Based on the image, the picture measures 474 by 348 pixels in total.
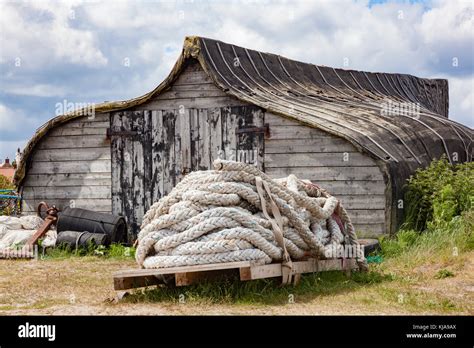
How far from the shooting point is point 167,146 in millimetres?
13805

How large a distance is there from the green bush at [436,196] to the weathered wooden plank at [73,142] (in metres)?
5.69

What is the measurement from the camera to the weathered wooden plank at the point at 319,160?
12398 mm

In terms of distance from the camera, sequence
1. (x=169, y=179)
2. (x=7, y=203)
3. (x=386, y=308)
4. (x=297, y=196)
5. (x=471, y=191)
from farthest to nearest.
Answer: (x=7, y=203) < (x=169, y=179) < (x=471, y=191) < (x=297, y=196) < (x=386, y=308)

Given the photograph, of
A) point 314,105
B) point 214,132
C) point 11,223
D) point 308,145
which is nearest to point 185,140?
point 214,132

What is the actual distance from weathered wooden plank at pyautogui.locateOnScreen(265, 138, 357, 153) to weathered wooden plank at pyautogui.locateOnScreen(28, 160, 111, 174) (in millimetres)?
3235

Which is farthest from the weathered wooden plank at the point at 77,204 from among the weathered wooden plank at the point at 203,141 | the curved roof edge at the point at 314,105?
the weathered wooden plank at the point at 203,141

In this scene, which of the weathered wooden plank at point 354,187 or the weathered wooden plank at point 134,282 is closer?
the weathered wooden plank at point 134,282

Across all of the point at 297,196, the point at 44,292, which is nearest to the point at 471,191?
the point at 297,196

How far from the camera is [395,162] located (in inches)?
489

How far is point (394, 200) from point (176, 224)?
5.46m

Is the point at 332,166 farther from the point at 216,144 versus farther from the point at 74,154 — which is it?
the point at 74,154

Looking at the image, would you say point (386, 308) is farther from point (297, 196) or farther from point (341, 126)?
point (341, 126)

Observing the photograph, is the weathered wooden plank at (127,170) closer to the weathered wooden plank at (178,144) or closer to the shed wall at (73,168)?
the shed wall at (73,168)

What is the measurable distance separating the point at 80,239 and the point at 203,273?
205 inches
